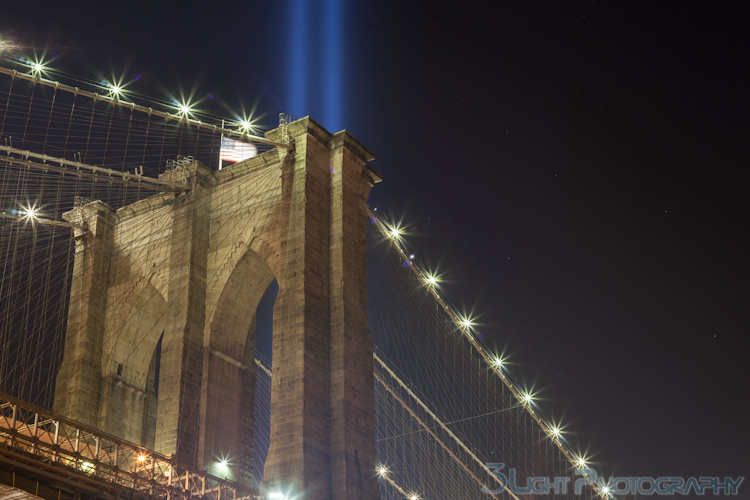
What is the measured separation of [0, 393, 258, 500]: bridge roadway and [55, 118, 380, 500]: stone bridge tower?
1.61 metres

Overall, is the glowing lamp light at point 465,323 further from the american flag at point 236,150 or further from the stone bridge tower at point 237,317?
the american flag at point 236,150

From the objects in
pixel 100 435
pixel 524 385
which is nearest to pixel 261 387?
pixel 524 385

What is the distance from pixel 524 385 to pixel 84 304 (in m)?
24.2

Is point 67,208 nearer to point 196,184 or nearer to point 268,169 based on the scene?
point 196,184

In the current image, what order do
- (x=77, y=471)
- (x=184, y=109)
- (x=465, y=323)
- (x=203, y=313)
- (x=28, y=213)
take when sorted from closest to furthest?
(x=77, y=471) → (x=184, y=109) → (x=203, y=313) → (x=28, y=213) → (x=465, y=323)

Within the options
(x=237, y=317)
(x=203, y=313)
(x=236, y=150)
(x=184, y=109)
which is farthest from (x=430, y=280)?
(x=184, y=109)

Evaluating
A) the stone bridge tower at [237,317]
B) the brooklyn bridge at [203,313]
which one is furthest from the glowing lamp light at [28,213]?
the stone bridge tower at [237,317]

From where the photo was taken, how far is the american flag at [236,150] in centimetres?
3300

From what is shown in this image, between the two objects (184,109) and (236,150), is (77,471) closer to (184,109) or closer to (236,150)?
(184,109)

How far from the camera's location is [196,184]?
104 feet

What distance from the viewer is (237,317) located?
30953 millimetres

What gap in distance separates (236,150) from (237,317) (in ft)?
19.6

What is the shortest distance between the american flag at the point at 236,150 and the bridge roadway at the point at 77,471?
1131cm

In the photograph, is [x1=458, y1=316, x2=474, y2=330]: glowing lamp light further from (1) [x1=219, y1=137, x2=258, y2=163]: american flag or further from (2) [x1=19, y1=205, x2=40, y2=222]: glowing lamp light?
(2) [x1=19, y1=205, x2=40, y2=222]: glowing lamp light
